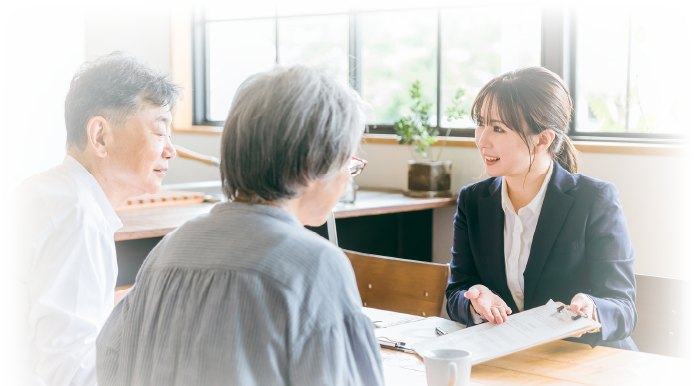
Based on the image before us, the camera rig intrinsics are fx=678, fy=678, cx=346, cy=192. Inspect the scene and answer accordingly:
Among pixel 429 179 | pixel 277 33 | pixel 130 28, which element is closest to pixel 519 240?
pixel 429 179

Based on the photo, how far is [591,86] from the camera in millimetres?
3266

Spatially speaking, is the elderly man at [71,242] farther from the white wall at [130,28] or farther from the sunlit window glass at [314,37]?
the white wall at [130,28]

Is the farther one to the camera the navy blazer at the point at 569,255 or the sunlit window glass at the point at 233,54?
the sunlit window glass at the point at 233,54

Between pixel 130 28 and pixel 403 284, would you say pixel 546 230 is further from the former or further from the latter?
pixel 130 28

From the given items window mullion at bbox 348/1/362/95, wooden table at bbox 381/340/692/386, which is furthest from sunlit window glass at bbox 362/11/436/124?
wooden table at bbox 381/340/692/386

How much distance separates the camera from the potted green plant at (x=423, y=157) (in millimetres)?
3426

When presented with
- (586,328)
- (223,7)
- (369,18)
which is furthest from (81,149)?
(223,7)

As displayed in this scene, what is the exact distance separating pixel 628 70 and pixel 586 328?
219 centimetres

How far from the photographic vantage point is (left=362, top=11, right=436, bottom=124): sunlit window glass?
3.84 meters

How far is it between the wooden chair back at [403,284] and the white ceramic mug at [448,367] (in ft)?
2.86

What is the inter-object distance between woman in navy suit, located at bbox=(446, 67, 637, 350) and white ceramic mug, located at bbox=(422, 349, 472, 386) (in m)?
0.47

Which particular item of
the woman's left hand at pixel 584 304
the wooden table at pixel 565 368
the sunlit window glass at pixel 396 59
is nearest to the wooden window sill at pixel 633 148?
the sunlit window glass at pixel 396 59

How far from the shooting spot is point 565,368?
1.26m

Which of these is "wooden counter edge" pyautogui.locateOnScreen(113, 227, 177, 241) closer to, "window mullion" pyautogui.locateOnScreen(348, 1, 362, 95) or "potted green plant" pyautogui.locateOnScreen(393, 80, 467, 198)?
"potted green plant" pyautogui.locateOnScreen(393, 80, 467, 198)
